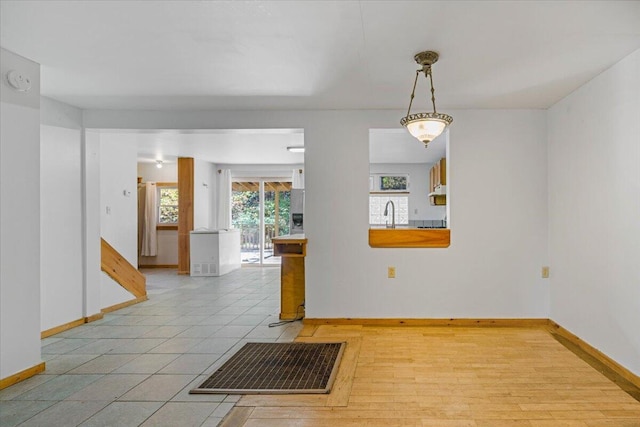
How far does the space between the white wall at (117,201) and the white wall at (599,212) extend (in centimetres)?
521

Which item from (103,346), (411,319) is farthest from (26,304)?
(411,319)

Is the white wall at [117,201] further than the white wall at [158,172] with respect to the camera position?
No

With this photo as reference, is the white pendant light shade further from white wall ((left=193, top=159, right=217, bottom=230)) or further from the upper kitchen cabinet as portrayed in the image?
white wall ((left=193, top=159, right=217, bottom=230))

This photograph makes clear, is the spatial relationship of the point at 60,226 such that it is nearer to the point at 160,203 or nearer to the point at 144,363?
the point at 144,363

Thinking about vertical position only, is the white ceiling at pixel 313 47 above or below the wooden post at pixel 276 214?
above

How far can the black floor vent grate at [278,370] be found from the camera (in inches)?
104

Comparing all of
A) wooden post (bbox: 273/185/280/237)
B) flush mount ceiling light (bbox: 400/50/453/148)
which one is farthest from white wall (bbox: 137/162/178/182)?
flush mount ceiling light (bbox: 400/50/453/148)

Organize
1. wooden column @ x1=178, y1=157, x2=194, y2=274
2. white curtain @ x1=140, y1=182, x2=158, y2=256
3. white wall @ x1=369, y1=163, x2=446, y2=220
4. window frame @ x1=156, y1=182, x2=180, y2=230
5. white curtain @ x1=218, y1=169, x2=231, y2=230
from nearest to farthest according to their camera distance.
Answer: wooden column @ x1=178, y1=157, x2=194, y2=274 → white wall @ x1=369, y1=163, x2=446, y2=220 → white curtain @ x1=140, y1=182, x2=158, y2=256 → window frame @ x1=156, y1=182, x2=180, y2=230 → white curtain @ x1=218, y1=169, x2=231, y2=230

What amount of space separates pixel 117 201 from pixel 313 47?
12.6ft

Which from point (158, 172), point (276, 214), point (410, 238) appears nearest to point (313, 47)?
point (410, 238)

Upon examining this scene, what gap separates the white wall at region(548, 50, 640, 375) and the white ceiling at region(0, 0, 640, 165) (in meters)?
0.23

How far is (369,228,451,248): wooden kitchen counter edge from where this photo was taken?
4281mm

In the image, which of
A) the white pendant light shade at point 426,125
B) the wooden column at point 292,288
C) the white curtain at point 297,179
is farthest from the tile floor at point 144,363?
the white curtain at point 297,179

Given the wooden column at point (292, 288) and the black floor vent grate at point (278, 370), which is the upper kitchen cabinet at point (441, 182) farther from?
the black floor vent grate at point (278, 370)
